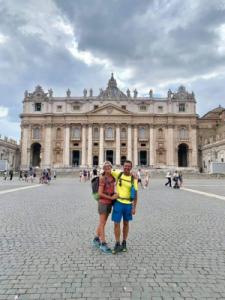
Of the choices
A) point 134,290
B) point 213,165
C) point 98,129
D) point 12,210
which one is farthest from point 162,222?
point 98,129

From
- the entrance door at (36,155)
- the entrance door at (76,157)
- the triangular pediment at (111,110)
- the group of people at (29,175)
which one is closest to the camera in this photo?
the group of people at (29,175)

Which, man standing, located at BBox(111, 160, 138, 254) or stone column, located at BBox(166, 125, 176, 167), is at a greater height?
stone column, located at BBox(166, 125, 176, 167)

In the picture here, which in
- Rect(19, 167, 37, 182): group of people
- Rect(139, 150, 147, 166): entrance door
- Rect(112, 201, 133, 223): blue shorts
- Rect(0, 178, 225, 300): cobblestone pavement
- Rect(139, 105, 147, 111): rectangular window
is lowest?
Rect(0, 178, 225, 300): cobblestone pavement

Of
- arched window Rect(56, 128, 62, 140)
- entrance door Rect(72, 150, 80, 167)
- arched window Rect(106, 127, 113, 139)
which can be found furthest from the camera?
entrance door Rect(72, 150, 80, 167)

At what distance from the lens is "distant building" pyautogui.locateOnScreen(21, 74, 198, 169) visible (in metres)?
68.8

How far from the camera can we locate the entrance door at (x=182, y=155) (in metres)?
71.8

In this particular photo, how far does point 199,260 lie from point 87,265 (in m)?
1.99

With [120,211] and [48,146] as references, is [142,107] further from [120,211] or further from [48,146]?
[120,211]

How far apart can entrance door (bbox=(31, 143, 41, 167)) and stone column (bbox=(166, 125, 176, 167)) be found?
3289 cm

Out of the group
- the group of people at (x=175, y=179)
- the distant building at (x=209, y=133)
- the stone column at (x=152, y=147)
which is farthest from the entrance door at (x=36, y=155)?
the group of people at (x=175, y=179)

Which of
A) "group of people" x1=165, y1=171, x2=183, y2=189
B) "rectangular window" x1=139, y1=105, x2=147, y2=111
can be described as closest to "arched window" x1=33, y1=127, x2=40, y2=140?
"rectangular window" x1=139, y1=105, x2=147, y2=111

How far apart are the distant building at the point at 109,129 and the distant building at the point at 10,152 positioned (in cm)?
322

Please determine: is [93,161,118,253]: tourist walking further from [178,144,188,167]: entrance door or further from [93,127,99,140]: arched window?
[178,144,188,167]: entrance door

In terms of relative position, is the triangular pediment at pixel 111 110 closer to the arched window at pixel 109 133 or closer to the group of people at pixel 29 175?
the arched window at pixel 109 133
